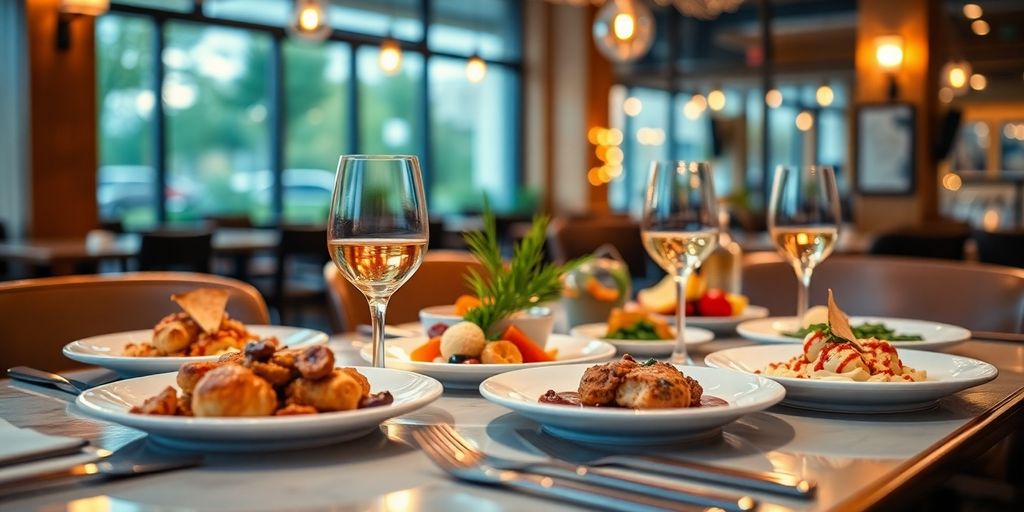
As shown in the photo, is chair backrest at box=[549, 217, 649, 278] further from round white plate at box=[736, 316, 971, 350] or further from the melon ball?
the melon ball

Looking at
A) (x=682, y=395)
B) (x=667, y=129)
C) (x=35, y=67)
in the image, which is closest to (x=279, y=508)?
(x=682, y=395)

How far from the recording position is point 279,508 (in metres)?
0.71

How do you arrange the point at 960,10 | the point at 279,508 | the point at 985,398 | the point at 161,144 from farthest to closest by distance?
the point at 960,10 → the point at 161,144 → the point at 985,398 → the point at 279,508

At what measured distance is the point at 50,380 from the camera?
46.3 inches

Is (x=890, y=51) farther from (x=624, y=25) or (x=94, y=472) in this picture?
(x=94, y=472)

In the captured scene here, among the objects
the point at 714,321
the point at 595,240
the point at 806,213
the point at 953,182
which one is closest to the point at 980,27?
the point at 953,182

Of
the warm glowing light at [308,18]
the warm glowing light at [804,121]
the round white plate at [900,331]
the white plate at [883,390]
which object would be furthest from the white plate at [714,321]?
the warm glowing light at [804,121]

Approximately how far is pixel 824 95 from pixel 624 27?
6949mm

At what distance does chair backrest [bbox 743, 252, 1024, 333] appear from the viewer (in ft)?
6.73

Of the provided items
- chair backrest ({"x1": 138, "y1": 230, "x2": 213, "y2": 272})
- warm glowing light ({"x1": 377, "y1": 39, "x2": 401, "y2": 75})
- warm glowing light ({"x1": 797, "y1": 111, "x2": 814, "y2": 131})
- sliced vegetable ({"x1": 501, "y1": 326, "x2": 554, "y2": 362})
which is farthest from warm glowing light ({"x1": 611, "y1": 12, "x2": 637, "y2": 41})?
warm glowing light ({"x1": 797, "y1": 111, "x2": 814, "y2": 131})

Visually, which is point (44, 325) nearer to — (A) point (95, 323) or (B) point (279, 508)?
(A) point (95, 323)

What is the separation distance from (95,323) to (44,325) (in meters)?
0.09

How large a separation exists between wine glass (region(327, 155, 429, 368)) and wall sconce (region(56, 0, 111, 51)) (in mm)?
5446

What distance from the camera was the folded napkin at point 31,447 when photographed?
31.1 inches
